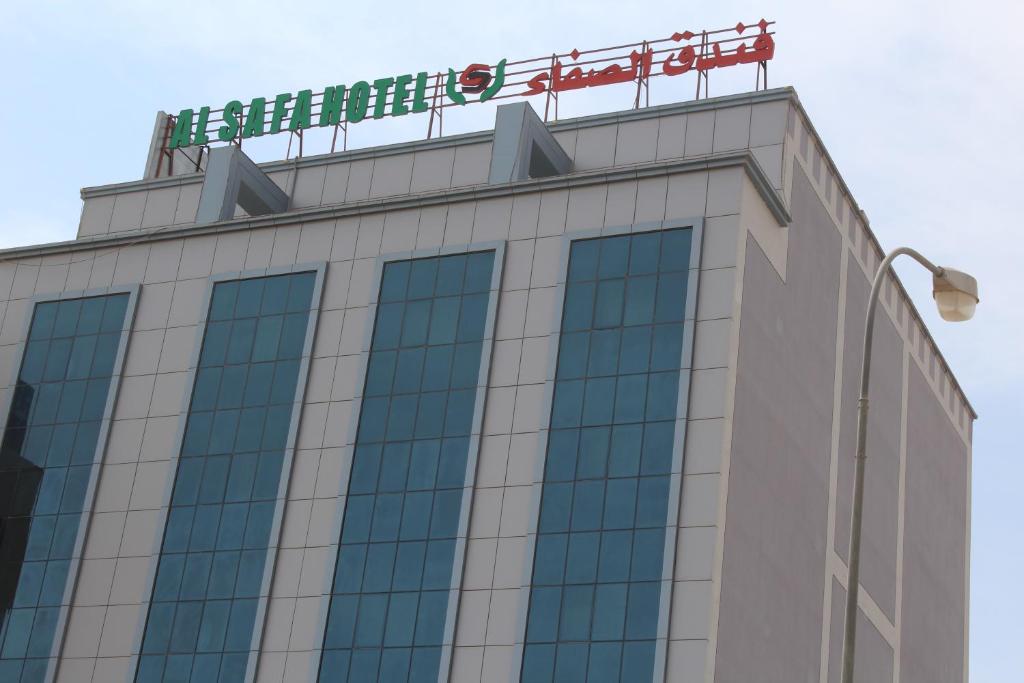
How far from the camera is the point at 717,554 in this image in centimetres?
5238

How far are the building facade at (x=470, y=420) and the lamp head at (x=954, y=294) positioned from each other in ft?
70.3

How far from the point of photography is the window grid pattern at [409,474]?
55.3m

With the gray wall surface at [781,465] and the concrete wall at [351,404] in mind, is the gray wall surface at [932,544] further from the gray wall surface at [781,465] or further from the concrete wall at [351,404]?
the concrete wall at [351,404]

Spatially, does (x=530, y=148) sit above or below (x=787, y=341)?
above

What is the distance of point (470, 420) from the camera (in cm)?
5784

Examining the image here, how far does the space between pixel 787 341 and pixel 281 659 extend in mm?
20747

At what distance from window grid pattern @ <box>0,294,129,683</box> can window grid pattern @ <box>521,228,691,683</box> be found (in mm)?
19111

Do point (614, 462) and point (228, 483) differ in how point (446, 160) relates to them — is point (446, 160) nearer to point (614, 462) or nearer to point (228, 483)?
point (228, 483)

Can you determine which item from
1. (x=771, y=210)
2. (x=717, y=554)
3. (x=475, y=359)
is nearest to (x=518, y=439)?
(x=475, y=359)

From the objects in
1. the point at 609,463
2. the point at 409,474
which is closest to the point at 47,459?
the point at 409,474

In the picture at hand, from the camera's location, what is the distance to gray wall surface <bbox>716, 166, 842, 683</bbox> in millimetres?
54000

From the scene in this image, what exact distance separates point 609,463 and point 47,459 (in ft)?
75.7

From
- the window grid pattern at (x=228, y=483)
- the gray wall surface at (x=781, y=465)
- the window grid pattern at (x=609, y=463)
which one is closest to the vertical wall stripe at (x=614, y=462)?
the window grid pattern at (x=609, y=463)

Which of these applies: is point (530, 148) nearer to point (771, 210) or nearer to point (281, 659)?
point (771, 210)
